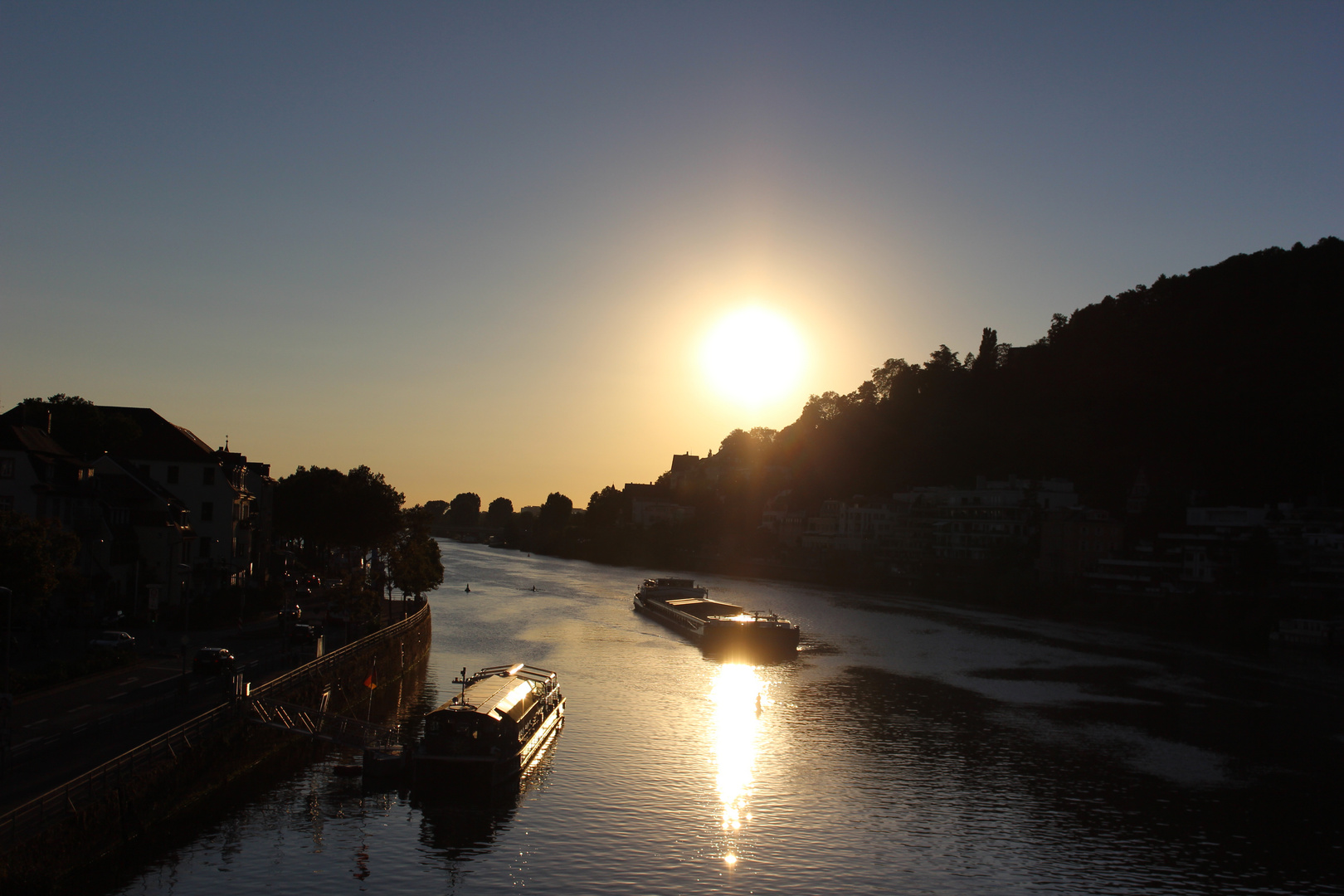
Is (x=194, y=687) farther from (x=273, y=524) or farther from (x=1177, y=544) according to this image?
(x=1177, y=544)

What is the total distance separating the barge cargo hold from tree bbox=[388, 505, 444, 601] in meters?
24.2

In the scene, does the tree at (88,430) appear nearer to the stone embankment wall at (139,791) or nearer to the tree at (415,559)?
the tree at (415,559)

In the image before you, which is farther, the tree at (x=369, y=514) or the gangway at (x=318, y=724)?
the tree at (x=369, y=514)

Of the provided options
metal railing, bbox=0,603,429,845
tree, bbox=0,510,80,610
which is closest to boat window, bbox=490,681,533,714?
metal railing, bbox=0,603,429,845

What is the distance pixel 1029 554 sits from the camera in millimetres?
139750

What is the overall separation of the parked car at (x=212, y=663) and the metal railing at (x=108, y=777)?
5791mm

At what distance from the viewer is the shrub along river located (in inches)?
1177

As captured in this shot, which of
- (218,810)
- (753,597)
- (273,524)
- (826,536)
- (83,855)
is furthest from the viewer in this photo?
(826,536)

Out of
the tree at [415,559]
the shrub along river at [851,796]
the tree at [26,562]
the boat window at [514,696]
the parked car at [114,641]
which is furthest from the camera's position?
the tree at [415,559]

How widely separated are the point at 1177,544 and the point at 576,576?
92.8 m

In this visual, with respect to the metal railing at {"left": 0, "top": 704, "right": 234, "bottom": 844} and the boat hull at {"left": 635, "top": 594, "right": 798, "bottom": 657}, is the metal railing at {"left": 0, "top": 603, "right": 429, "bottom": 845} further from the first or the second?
the boat hull at {"left": 635, "top": 594, "right": 798, "bottom": 657}

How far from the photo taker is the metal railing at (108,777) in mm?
21781

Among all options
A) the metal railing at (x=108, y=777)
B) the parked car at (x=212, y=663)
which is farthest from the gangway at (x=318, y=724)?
the parked car at (x=212, y=663)

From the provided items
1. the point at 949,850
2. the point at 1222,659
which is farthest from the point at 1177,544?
the point at 949,850
